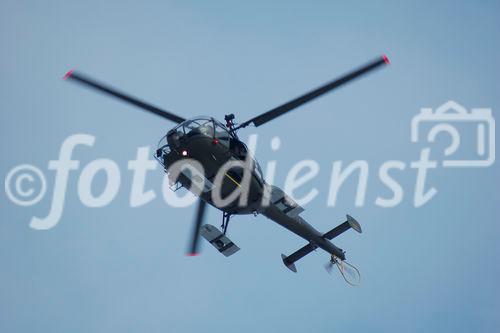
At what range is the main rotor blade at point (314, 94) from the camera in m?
21.0

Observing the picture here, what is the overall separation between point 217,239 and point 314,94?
685cm

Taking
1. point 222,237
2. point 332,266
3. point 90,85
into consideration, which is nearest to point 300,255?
point 332,266

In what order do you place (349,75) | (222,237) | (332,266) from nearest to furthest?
(349,75)
(222,237)
(332,266)

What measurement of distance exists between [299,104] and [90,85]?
6.64 meters

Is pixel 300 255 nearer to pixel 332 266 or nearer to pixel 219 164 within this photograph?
pixel 332 266

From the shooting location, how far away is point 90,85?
2133cm

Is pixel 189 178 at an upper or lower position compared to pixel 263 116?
lower

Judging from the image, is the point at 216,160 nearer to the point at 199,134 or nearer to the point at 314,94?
the point at 199,134

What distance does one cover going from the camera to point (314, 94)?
21.5 metres

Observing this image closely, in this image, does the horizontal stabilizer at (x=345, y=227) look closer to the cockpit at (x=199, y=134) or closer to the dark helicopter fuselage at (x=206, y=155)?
the dark helicopter fuselage at (x=206, y=155)

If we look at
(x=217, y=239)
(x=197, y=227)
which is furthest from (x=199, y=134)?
(x=217, y=239)

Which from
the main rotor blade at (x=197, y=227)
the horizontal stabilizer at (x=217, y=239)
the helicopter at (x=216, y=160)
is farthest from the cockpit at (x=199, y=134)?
the horizontal stabilizer at (x=217, y=239)

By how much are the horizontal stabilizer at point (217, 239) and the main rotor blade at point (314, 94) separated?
174 inches

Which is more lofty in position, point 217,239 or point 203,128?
point 203,128
